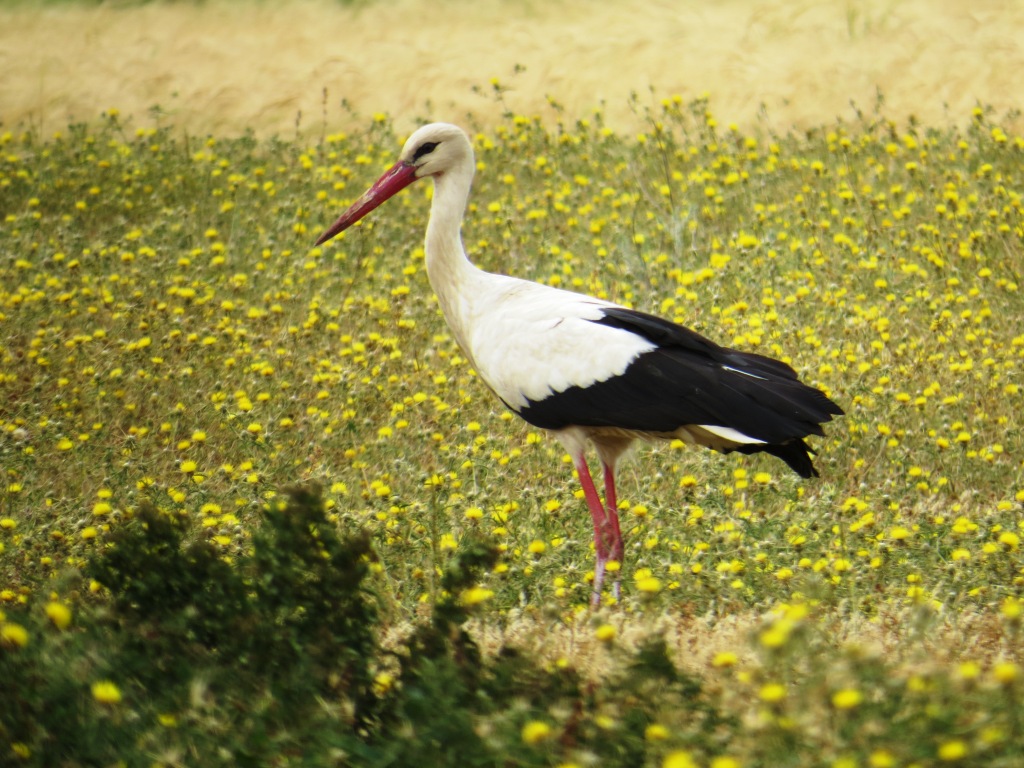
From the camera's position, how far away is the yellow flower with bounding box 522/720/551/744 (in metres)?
2.28

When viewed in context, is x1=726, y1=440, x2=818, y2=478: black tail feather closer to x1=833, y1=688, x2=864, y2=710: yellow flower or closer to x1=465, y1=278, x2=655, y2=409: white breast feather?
x1=465, y1=278, x2=655, y2=409: white breast feather

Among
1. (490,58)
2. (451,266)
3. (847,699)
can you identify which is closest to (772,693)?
(847,699)

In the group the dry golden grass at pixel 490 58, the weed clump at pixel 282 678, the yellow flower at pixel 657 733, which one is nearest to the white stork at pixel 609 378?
the weed clump at pixel 282 678

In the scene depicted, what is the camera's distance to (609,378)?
438 centimetres

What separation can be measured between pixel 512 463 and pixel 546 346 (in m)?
0.99

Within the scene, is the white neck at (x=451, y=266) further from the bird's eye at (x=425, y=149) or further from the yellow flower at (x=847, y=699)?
the yellow flower at (x=847, y=699)

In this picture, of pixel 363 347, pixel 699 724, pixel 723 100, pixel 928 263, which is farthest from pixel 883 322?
pixel 723 100

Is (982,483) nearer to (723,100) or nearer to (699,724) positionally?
(699,724)

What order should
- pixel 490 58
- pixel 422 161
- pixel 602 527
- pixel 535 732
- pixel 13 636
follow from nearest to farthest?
pixel 535 732
pixel 13 636
pixel 602 527
pixel 422 161
pixel 490 58

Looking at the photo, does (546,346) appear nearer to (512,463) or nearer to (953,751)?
(512,463)

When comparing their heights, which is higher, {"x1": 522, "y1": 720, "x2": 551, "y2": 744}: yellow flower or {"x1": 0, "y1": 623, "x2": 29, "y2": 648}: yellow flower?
{"x1": 522, "y1": 720, "x2": 551, "y2": 744}: yellow flower

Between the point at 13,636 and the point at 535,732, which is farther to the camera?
the point at 13,636

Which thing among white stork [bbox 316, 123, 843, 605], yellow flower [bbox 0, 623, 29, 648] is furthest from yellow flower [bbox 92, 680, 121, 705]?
white stork [bbox 316, 123, 843, 605]

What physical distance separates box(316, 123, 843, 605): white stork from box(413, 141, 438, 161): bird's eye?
1.24 ft
